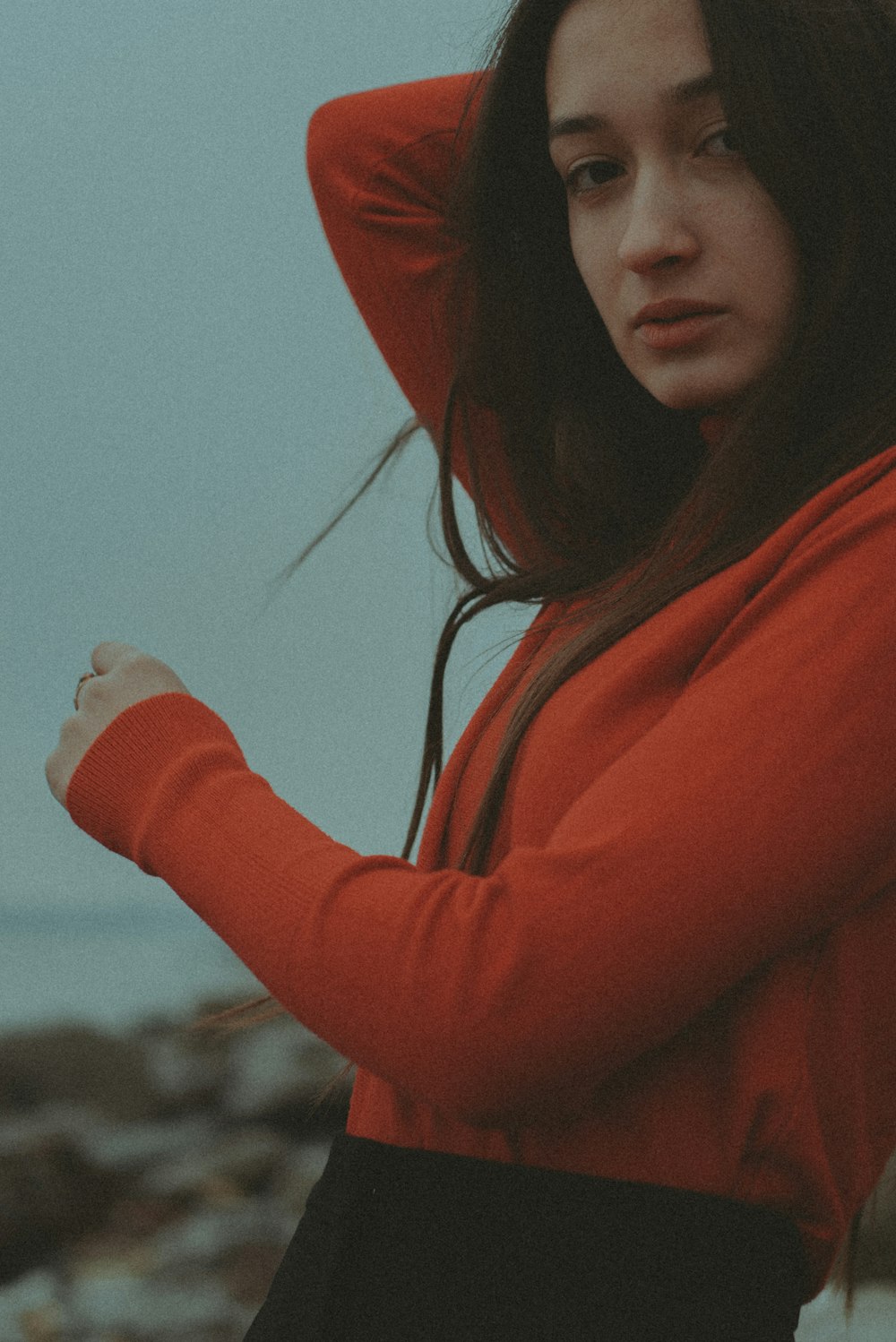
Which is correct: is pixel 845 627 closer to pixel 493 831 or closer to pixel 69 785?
pixel 493 831

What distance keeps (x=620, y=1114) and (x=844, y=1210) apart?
12 centimetres

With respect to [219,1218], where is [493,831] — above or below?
above

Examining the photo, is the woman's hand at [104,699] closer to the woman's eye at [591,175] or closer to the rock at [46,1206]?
the woman's eye at [591,175]

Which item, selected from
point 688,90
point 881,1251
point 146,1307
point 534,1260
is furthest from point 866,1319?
point 688,90

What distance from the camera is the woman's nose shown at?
73 cm

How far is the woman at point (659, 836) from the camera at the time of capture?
0.56 metres

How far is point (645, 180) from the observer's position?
74 centimetres

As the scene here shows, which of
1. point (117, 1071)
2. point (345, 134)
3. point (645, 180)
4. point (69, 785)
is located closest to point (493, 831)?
point (69, 785)

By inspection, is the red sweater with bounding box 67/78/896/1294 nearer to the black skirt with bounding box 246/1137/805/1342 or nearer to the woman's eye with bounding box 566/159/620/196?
the black skirt with bounding box 246/1137/805/1342

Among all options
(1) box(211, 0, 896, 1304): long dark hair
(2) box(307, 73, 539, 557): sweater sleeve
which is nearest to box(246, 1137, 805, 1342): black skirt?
(1) box(211, 0, 896, 1304): long dark hair

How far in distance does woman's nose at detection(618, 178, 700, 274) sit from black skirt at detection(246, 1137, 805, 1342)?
48cm

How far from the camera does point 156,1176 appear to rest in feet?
5.59

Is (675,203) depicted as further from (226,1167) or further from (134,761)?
(226,1167)

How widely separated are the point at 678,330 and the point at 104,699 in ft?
1.24
